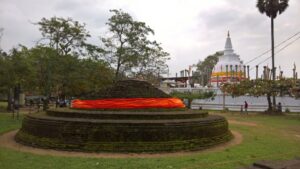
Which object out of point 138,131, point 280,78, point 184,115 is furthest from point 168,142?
point 280,78

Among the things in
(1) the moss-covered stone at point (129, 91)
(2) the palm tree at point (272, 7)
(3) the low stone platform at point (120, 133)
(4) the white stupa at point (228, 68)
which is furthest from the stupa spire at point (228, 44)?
(3) the low stone platform at point (120, 133)

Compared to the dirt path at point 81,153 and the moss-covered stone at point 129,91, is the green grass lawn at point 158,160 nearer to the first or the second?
the dirt path at point 81,153

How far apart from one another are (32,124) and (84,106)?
2.27 m

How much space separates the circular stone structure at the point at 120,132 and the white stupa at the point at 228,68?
5400 cm

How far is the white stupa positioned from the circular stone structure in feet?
177

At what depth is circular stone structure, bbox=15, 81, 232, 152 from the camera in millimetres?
11133

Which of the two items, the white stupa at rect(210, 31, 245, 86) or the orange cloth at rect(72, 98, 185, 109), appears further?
the white stupa at rect(210, 31, 245, 86)

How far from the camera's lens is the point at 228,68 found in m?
67.8

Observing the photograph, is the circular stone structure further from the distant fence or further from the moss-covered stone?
the distant fence

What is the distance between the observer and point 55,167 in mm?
8922

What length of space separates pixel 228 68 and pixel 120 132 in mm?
58605

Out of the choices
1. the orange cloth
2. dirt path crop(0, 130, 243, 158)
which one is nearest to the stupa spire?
the orange cloth

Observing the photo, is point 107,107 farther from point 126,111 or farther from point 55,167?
point 55,167

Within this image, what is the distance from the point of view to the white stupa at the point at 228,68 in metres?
66.4
